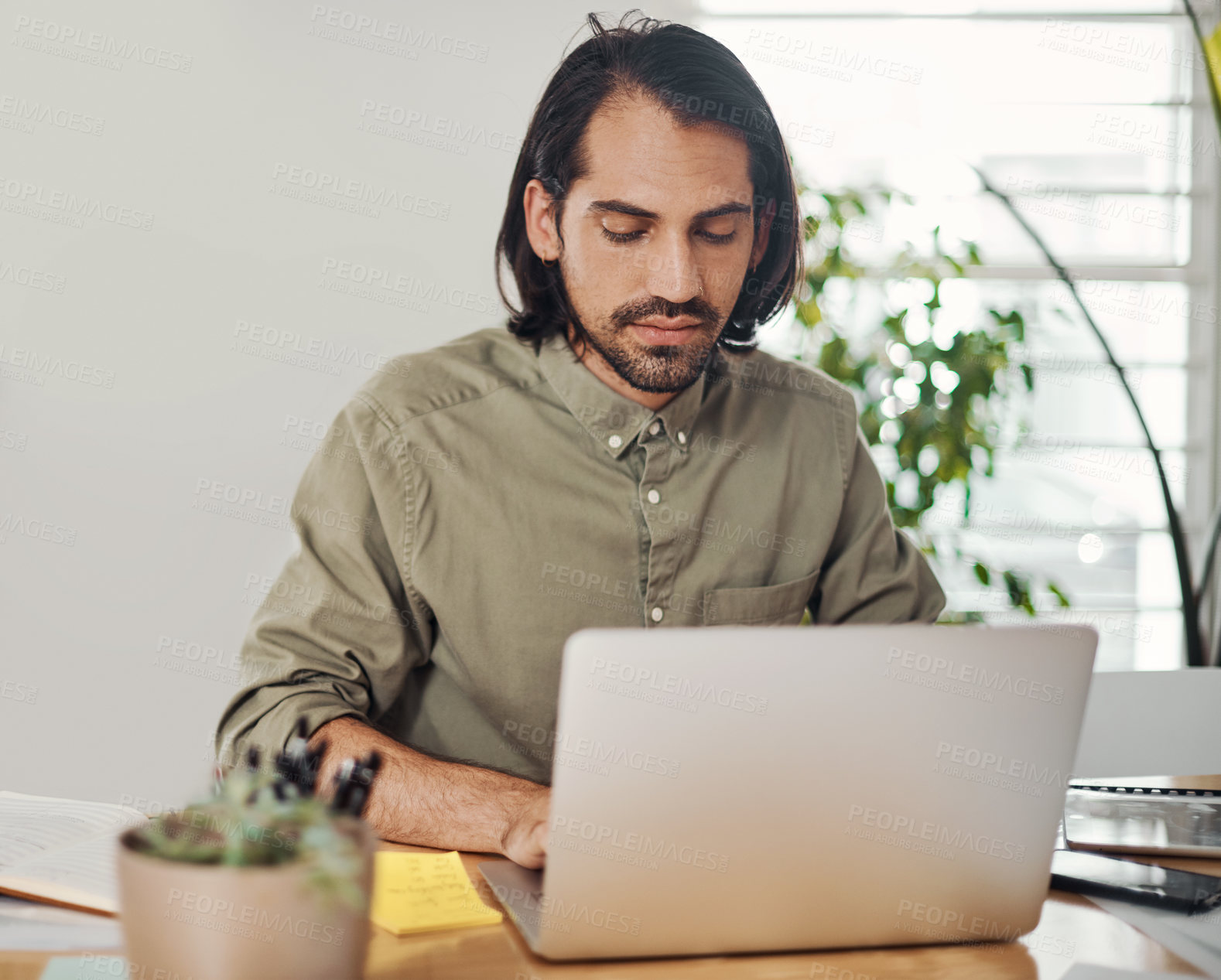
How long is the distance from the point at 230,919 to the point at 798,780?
35 cm

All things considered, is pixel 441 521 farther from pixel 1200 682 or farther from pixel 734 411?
pixel 1200 682

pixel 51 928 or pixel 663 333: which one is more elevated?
pixel 663 333

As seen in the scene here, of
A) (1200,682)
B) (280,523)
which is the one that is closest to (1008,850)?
(1200,682)

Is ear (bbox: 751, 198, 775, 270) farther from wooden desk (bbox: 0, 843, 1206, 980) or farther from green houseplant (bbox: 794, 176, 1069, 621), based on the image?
wooden desk (bbox: 0, 843, 1206, 980)

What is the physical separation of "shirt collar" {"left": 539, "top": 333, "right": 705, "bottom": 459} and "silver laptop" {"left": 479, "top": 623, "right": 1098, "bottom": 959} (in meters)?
0.78

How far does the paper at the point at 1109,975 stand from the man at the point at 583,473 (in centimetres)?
68

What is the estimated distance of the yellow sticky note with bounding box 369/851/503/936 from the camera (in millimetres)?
802

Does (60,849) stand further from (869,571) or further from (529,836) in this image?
(869,571)

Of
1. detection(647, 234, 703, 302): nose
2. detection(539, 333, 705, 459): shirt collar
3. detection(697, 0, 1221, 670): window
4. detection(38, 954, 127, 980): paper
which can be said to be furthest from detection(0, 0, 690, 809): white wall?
detection(38, 954, 127, 980): paper

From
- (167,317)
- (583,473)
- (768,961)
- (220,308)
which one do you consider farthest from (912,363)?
(768,961)

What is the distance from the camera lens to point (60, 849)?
932mm

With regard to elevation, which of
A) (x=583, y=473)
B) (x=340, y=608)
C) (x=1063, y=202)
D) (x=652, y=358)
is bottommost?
(x=340, y=608)

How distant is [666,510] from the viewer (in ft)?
4.79

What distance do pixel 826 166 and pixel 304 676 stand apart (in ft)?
7.45
